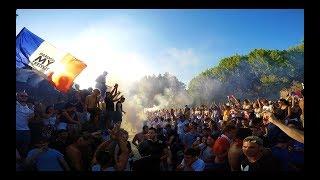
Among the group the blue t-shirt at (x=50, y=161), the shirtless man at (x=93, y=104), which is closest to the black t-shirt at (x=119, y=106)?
the shirtless man at (x=93, y=104)

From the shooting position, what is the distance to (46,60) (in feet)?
34.0

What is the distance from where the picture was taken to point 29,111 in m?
8.97

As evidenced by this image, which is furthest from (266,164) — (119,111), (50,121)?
Result: (50,121)

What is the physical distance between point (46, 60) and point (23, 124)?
213 centimetres

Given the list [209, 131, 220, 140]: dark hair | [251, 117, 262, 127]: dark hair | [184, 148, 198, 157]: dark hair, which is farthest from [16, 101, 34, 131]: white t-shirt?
[251, 117, 262, 127]: dark hair

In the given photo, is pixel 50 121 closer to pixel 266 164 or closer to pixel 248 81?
pixel 266 164

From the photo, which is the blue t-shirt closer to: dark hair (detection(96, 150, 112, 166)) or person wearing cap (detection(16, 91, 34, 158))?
dark hair (detection(96, 150, 112, 166))

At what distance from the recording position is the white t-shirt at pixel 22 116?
866 centimetres

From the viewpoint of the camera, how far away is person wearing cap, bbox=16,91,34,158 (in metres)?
8.23

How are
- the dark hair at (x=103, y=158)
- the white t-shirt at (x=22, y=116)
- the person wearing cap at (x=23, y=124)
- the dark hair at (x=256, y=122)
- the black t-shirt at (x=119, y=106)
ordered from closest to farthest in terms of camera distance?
the dark hair at (x=103, y=158) → the person wearing cap at (x=23, y=124) → the white t-shirt at (x=22, y=116) → the dark hair at (x=256, y=122) → the black t-shirt at (x=119, y=106)

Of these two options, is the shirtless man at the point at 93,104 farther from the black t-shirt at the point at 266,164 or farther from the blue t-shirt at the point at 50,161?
the black t-shirt at the point at 266,164

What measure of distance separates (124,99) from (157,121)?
2455 mm
